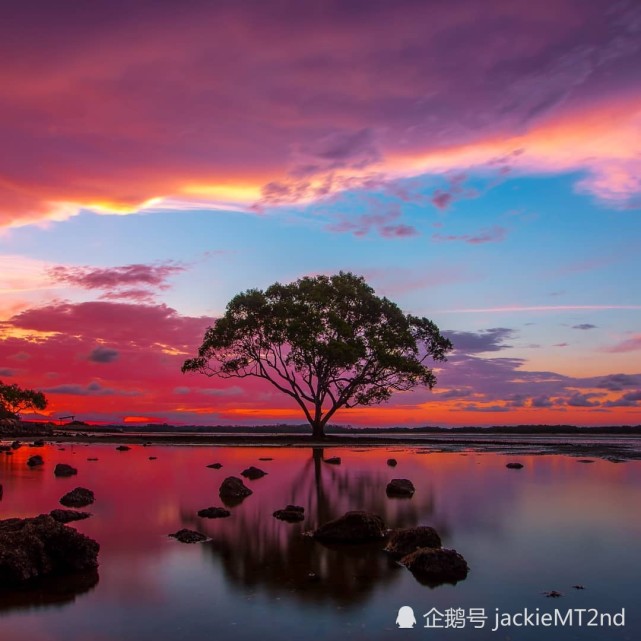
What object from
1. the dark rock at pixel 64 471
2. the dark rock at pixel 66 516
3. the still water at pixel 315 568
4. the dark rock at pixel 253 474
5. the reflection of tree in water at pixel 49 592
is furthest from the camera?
the dark rock at pixel 64 471

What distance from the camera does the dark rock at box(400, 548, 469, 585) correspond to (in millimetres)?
10008

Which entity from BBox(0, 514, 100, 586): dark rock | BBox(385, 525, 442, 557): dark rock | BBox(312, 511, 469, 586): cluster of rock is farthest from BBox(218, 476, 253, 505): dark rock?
BBox(0, 514, 100, 586): dark rock

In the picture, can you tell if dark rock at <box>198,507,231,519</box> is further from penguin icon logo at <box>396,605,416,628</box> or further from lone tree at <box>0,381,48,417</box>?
lone tree at <box>0,381,48,417</box>

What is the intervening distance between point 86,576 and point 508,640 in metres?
Result: 6.73

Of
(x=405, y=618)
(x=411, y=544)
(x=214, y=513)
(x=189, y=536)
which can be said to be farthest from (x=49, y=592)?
(x=214, y=513)

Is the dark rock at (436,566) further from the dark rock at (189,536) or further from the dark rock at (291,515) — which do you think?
the dark rock at (291,515)

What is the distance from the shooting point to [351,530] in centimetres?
1272

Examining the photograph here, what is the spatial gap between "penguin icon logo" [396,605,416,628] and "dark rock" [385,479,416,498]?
40.1 feet

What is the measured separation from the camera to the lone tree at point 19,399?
123 meters

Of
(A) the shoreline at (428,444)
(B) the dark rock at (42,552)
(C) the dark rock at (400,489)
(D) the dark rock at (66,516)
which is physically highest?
(B) the dark rock at (42,552)

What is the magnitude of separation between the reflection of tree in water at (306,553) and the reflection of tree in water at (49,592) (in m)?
2.25


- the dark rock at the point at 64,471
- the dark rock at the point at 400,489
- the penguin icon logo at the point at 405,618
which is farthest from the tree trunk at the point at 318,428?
the penguin icon logo at the point at 405,618

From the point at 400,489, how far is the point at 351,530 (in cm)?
849

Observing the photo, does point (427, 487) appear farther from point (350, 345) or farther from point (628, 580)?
point (350, 345)
